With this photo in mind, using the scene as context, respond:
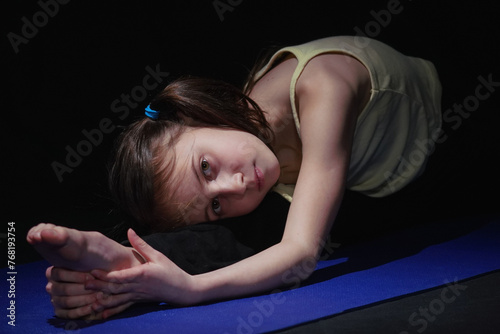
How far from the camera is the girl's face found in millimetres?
1549

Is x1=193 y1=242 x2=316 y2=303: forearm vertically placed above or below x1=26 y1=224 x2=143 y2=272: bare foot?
below

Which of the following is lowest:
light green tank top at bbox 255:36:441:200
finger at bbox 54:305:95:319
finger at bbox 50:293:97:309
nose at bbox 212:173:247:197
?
light green tank top at bbox 255:36:441:200

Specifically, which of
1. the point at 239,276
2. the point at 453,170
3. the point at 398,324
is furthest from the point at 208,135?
the point at 453,170

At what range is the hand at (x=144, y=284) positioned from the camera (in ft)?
4.11

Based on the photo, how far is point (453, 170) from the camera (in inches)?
86.2

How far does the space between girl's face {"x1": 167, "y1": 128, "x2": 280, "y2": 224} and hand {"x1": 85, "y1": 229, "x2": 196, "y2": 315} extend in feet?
0.90

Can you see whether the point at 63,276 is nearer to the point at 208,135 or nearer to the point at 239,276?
the point at 239,276

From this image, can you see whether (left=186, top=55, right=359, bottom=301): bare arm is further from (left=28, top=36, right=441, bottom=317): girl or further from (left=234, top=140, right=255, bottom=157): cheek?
(left=234, top=140, right=255, bottom=157): cheek

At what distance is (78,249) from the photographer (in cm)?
119

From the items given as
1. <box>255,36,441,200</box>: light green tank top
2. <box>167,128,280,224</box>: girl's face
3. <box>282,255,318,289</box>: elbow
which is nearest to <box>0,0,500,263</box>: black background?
<box>255,36,441,200</box>: light green tank top

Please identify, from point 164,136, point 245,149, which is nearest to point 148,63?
Answer: point 164,136

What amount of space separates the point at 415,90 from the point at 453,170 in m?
0.34

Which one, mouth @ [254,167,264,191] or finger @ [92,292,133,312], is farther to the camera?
mouth @ [254,167,264,191]

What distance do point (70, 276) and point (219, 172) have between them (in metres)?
0.44
